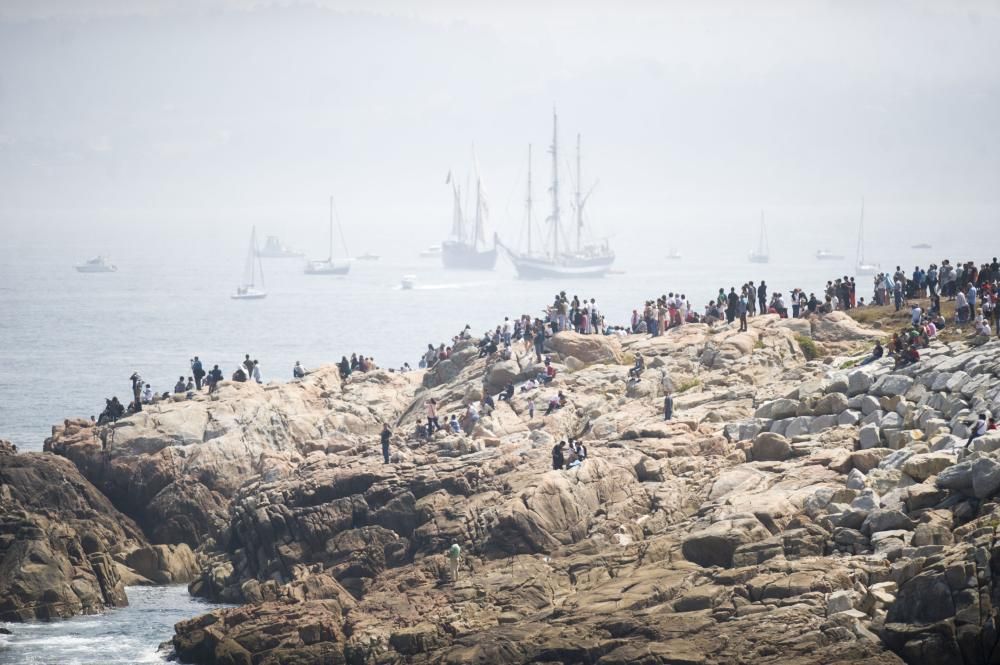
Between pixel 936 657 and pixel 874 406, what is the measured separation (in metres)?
19.2

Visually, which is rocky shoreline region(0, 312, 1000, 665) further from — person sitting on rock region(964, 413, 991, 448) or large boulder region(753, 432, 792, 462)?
person sitting on rock region(964, 413, 991, 448)

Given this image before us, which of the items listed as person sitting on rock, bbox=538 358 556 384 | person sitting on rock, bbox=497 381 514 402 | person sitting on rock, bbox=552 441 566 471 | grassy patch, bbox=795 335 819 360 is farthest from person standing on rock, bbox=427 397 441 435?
grassy patch, bbox=795 335 819 360

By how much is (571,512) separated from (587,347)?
64.8 feet

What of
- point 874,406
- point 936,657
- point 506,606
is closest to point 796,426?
point 874,406

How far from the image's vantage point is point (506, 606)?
4822 cm

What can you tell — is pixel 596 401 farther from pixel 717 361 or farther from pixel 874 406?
pixel 874 406

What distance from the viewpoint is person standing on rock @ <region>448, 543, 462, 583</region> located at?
169 feet

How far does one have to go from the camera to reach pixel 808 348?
6894cm

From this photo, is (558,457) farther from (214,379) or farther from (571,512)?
(214,379)

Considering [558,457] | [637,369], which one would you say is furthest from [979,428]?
[637,369]

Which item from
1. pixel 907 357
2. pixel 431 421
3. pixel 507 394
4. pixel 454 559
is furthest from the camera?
pixel 507 394

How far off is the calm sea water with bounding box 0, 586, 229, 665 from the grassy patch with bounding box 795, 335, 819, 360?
2843 centimetres

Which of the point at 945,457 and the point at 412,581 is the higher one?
the point at 945,457

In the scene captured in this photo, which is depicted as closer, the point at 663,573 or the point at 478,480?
the point at 663,573
